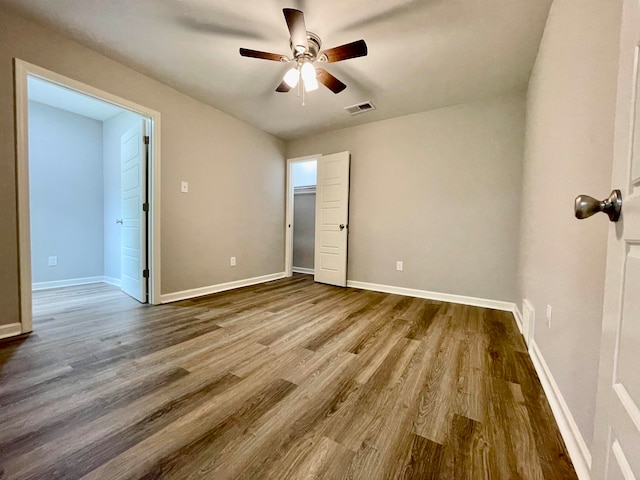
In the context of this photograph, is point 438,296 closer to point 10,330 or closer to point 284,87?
point 284,87

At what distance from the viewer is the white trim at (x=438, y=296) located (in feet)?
9.27

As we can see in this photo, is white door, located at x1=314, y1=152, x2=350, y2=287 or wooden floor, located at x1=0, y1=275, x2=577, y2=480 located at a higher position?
white door, located at x1=314, y1=152, x2=350, y2=287

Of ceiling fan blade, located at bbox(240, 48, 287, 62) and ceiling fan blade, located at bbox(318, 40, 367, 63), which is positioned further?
ceiling fan blade, located at bbox(240, 48, 287, 62)

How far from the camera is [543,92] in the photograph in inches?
70.4

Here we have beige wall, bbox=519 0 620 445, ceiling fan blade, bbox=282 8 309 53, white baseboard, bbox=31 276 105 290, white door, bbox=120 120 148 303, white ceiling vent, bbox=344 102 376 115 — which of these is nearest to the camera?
beige wall, bbox=519 0 620 445

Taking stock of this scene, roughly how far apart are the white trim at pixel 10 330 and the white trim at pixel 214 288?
103cm

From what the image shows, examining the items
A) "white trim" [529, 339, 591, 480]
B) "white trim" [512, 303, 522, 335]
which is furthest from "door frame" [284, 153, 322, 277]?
"white trim" [529, 339, 591, 480]

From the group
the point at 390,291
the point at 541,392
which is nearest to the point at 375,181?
the point at 390,291

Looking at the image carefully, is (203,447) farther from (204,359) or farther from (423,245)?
(423,245)

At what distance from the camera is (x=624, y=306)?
51 centimetres

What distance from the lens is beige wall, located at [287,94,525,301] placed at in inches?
110

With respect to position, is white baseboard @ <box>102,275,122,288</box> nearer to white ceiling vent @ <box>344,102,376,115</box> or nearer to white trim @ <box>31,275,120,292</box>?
white trim @ <box>31,275,120,292</box>

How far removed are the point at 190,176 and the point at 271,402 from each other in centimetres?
272

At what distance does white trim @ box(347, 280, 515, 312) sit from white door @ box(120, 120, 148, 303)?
8.80 feet
